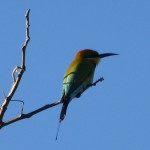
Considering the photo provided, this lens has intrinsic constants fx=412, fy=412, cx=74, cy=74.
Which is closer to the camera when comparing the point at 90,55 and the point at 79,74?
the point at 79,74

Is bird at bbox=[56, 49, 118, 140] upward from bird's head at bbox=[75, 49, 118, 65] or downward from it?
downward

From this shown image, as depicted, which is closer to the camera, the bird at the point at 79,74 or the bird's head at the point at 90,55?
the bird at the point at 79,74

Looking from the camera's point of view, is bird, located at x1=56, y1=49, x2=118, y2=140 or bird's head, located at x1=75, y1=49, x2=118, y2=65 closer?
bird, located at x1=56, y1=49, x2=118, y2=140

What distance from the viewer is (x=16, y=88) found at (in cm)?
210

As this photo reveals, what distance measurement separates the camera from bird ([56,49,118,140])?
3781 millimetres

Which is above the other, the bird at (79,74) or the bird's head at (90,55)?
the bird's head at (90,55)

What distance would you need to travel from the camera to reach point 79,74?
14.5 ft

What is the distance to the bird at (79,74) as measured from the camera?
378 centimetres

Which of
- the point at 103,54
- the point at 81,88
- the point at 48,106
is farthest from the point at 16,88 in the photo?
the point at 103,54

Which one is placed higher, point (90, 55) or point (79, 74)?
point (90, 55)

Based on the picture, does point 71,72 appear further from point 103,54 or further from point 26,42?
point 26,42

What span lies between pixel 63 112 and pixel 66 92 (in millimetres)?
550

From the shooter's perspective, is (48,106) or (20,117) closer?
(20,117)

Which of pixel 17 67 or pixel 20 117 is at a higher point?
pixel 17 67
